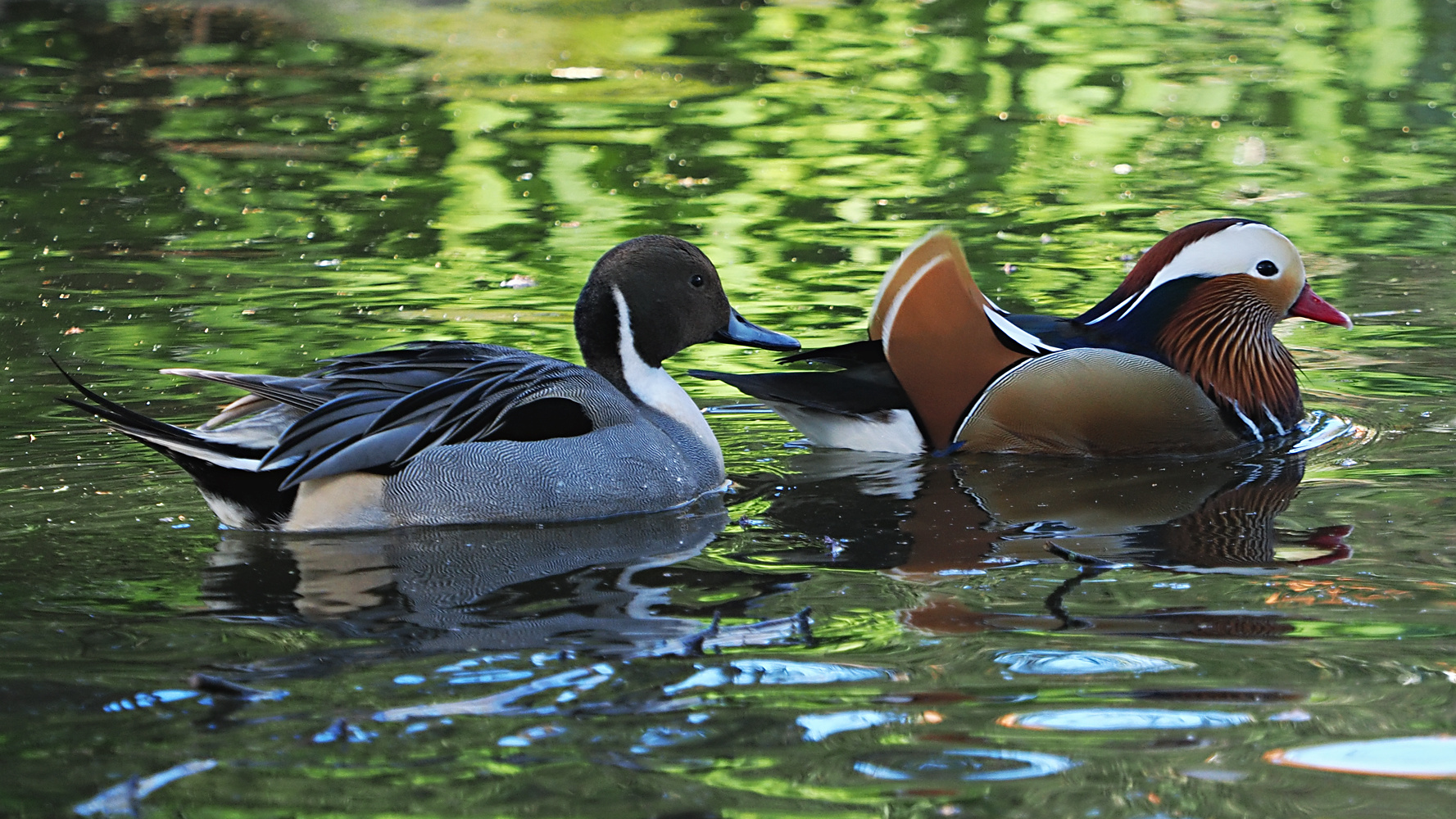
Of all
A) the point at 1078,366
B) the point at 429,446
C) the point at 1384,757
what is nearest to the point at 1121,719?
the point at 1384,757

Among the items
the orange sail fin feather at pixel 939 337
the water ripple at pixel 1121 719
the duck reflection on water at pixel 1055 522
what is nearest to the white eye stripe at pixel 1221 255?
the orange sail fin feather at pixel 939 337

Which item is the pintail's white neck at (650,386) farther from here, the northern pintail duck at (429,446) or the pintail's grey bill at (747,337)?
the pintail's grey bill at (747,337)

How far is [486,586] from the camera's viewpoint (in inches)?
210

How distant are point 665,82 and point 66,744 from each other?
43.9 ft

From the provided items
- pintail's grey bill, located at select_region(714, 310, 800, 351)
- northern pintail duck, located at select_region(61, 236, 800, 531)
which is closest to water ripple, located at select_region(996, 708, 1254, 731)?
northern pintail duck, located at select_region(61, 236, 800, 531)

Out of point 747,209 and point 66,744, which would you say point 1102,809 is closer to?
point 66,744

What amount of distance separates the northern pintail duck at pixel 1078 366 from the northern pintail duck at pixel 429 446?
95 cm

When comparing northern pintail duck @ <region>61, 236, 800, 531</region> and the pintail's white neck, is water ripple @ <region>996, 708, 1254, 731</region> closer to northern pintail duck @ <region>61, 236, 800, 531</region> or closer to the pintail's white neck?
northern pintail duck @ <region>61, 236, 800, 531</region>

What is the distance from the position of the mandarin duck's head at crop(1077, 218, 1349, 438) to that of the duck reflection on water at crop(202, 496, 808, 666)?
202 cm

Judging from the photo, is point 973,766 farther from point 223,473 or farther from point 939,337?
point 939,337

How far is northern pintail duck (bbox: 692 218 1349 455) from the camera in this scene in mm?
6867

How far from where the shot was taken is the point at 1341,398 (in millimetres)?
7707

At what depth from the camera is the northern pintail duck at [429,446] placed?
18.9 ft

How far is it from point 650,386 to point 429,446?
1.07m
